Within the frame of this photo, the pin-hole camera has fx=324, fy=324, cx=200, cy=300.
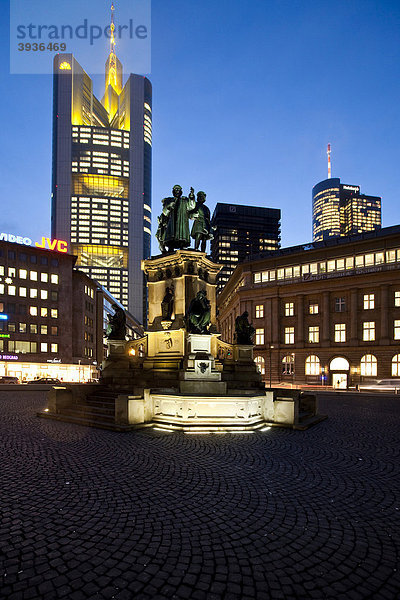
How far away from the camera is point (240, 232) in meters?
177

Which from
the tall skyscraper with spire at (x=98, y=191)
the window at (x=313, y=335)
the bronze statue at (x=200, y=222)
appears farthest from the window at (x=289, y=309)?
the tall skyscraper with spire at (x=98, y=191)

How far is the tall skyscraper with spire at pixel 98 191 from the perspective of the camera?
150 m

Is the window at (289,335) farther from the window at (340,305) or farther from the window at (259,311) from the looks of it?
the window at (340,305)

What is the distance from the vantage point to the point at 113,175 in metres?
158

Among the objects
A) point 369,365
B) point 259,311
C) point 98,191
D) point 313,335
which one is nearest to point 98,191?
point 98,191

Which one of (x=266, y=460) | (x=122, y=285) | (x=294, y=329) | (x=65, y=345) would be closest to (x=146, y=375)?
(x=266, y=460)

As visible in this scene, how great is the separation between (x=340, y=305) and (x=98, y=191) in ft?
449

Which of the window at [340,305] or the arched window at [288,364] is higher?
the window at [340,305]

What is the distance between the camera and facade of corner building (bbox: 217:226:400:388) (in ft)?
154

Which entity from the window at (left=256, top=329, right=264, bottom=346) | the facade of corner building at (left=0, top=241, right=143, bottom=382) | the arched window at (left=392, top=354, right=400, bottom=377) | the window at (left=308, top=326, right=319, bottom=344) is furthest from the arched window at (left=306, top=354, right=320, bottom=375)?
the facade of corner building at (left=0, top=241, right=143, bottom=382)

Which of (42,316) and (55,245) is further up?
(55,245)

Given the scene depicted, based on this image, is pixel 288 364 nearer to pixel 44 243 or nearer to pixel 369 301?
pixel 369 301

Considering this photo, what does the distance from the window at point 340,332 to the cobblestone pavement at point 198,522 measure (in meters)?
44.7

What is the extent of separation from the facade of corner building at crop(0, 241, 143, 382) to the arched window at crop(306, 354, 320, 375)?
4358cm
